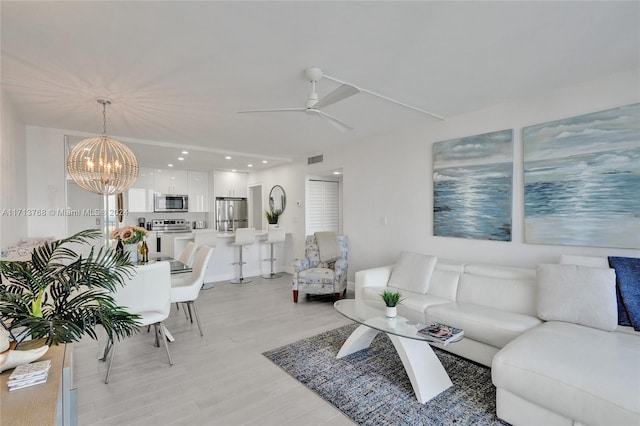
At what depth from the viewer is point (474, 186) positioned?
3584 millimetres

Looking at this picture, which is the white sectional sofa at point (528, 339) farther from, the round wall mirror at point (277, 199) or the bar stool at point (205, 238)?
the round wall mirror at point (277, 199)

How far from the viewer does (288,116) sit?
12.0ft

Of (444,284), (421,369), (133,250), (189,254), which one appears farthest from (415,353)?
(189,254)

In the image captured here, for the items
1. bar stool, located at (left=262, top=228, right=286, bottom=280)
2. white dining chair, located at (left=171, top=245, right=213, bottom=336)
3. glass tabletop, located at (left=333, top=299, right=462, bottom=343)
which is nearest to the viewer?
glass tabletop, located at (left=333, top=299, right=462, bottom=343)

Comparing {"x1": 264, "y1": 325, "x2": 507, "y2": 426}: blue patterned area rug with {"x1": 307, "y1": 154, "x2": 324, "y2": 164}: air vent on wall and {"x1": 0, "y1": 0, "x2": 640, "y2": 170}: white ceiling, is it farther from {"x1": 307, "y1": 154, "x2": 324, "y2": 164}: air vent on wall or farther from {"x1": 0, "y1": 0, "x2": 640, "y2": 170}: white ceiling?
{"x1": 307, "y1": 154, "x2": 324, "y2": 164}: air vent on wall

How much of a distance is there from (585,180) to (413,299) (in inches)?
75.5

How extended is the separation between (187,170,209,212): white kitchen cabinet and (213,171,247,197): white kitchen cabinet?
0.34 metres

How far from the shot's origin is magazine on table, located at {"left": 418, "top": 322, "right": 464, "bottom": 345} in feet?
7.14

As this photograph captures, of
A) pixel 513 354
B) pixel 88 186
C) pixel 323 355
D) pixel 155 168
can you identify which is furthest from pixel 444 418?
pixel 155 168

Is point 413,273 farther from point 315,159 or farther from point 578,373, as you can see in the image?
point 315,159

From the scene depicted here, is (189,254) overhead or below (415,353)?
overhead

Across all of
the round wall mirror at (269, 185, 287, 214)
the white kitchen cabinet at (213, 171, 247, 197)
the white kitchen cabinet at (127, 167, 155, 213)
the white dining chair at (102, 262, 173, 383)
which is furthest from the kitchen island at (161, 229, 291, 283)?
the white dining chair at (102, 262, 173, 383)

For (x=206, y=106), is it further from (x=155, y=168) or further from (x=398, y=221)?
(x=155, y=168)

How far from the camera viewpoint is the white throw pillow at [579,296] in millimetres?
2318
